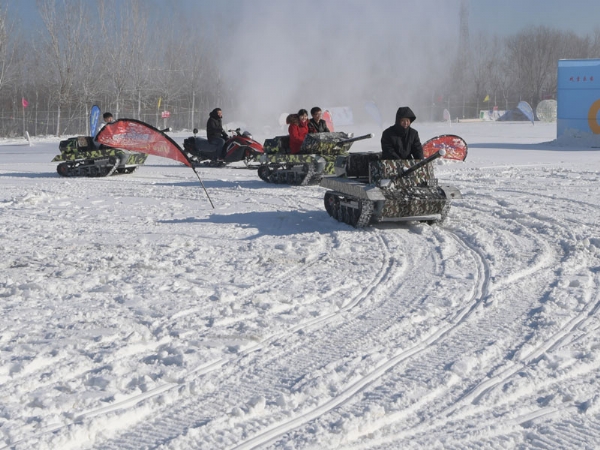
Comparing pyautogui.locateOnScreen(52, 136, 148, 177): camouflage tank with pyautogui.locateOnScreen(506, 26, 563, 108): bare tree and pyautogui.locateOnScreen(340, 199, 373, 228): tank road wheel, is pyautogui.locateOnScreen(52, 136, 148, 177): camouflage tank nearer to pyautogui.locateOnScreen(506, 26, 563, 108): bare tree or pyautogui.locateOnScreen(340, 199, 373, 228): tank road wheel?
pyautogui.locateOnScreen(340, 199, 373, 228): tank road wheel

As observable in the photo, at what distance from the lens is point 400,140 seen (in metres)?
9.58

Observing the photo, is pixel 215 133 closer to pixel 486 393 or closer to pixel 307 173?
pixel 307 173

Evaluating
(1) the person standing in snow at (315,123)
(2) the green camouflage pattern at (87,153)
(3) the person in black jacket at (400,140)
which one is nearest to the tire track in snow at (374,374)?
(3) the person in black jacket at (400,140)

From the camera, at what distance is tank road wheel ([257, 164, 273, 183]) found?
14516 millimetres

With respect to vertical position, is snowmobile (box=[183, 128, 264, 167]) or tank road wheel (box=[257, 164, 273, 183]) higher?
snowmobile (box=[183, 128, 264, 167])

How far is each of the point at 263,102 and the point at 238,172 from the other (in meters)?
43.2

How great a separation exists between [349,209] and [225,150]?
8.55 metres

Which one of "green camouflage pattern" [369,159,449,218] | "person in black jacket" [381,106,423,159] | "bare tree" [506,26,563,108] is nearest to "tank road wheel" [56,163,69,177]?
"person in black jacket" [381,106,423,159]

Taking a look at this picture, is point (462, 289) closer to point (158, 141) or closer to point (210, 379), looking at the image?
point (210, 379)

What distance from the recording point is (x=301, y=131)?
46.8ft

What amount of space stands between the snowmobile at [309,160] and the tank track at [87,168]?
3.56m

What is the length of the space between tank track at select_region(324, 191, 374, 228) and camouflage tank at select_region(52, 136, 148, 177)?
6.81 m

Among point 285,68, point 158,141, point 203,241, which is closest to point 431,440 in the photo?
point 203,241


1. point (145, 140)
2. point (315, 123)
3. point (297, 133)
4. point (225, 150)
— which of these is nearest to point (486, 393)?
point (145, 140)
